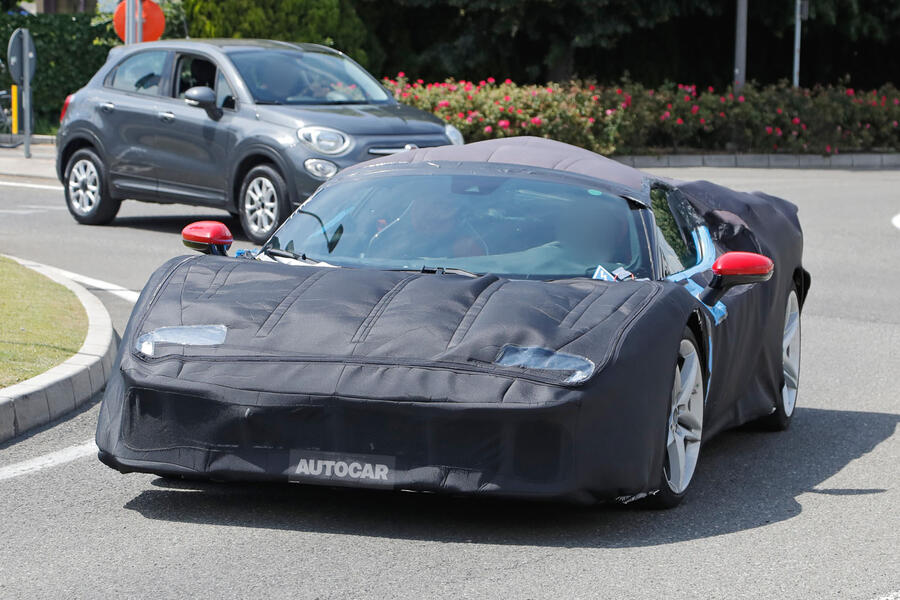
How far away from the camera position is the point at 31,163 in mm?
23203

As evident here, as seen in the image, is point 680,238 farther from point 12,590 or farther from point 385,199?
point 12,590

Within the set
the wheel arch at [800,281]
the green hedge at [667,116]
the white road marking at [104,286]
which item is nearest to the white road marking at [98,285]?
the white road marking at [104,286]

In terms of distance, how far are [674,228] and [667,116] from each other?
21.7m

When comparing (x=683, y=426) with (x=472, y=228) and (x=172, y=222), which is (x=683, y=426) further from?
(x=172, y=222)

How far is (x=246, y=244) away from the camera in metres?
14.4

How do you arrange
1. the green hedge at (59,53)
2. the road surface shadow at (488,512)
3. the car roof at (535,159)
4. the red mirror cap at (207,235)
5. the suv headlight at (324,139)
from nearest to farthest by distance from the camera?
the road surface shadow at (488,512) → the red mirror cap at (207,235) → the car roof at (535,159) → the suv headlight at (324,139) → the green hedge at (59,53)

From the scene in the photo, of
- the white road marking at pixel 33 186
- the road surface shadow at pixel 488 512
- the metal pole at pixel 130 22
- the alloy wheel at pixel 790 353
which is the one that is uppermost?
the metal pole at pixel 130 22

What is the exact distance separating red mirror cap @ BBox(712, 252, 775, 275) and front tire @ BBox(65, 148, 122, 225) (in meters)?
10.3

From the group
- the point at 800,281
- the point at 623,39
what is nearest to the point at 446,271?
the point at 800,281

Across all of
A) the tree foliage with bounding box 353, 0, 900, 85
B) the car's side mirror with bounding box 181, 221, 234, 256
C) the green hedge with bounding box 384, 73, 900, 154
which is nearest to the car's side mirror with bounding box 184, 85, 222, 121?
the car's side mirror with bounding box 181, 221, 234, 256

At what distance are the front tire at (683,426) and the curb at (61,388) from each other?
2814mm

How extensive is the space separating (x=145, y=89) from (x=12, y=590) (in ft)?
37.0

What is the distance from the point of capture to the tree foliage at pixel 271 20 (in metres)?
29.0

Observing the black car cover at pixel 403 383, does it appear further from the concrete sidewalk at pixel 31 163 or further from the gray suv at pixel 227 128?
the concrete sidewalk at pixel 31 163
